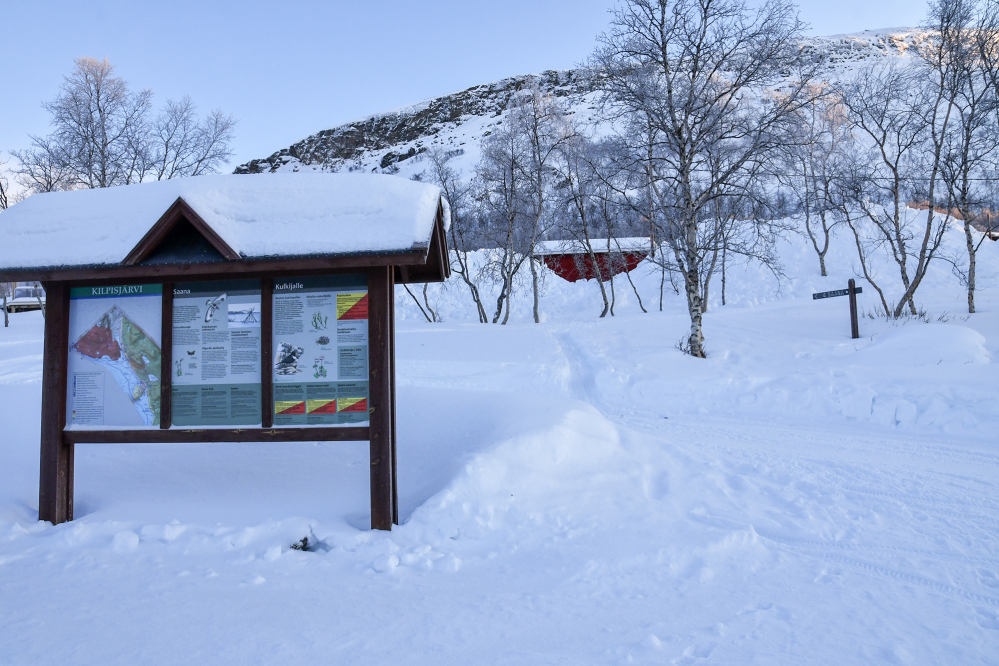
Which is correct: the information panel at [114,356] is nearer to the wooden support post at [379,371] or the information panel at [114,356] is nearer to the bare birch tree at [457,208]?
the wooden support post at [379,371]

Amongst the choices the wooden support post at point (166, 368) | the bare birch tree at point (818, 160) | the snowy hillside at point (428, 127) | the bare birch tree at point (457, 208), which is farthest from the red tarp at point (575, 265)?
the snowy hillside at point (428, 127)

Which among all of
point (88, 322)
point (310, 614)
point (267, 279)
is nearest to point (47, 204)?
point (88, 322)

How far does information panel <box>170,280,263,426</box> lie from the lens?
465 cm

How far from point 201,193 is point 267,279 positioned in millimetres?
884

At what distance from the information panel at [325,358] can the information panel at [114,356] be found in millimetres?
1146

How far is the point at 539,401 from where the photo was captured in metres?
6.97

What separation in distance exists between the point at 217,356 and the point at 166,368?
1.46 feet

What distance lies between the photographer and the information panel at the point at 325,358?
4605 millimetres

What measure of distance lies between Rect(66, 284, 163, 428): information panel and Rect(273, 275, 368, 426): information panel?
1146 millimetres

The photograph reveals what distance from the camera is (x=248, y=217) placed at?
454 centimetres

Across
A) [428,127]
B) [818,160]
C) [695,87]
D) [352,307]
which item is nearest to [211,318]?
[352,307]

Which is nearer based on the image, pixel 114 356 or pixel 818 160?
pixel 114 356

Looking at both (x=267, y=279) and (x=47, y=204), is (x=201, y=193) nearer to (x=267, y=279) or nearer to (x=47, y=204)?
(x=267, y=279)

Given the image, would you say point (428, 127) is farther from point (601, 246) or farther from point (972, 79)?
point (972, 79)
